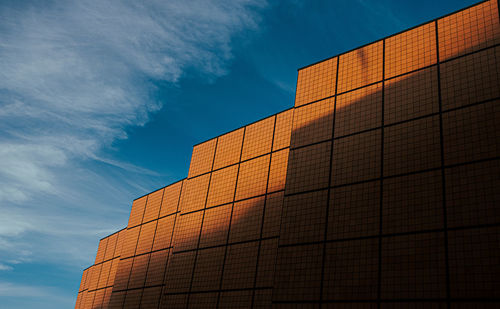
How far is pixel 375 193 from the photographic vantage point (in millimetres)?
15906

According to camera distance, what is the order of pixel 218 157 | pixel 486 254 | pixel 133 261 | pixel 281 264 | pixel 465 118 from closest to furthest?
1. pixel 486 254
2. pixel 465 118
3. pixel 281 264
4. pixel 218 157
5. pixel 133 261

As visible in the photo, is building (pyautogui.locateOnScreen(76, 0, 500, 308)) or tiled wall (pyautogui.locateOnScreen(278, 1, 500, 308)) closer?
tiled wall (pyautogui.locateOnScreen(278, 1, 500, 308))

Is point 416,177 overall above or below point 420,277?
above

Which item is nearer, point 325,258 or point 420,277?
point 420,277

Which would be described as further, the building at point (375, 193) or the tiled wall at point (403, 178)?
the building at point (375, 193)

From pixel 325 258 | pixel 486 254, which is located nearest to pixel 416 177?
pixel 486 254

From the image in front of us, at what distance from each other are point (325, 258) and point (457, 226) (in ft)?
15.9

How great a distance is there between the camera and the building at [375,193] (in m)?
13.6

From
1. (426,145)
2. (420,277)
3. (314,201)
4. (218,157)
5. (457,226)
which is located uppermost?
(218,157)

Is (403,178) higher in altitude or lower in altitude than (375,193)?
higher

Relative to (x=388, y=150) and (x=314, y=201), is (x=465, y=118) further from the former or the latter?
(x=314, y=201)

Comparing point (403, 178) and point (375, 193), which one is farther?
point (375, 193)

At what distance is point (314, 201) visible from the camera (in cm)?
1753

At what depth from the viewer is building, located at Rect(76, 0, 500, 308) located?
13594mm
